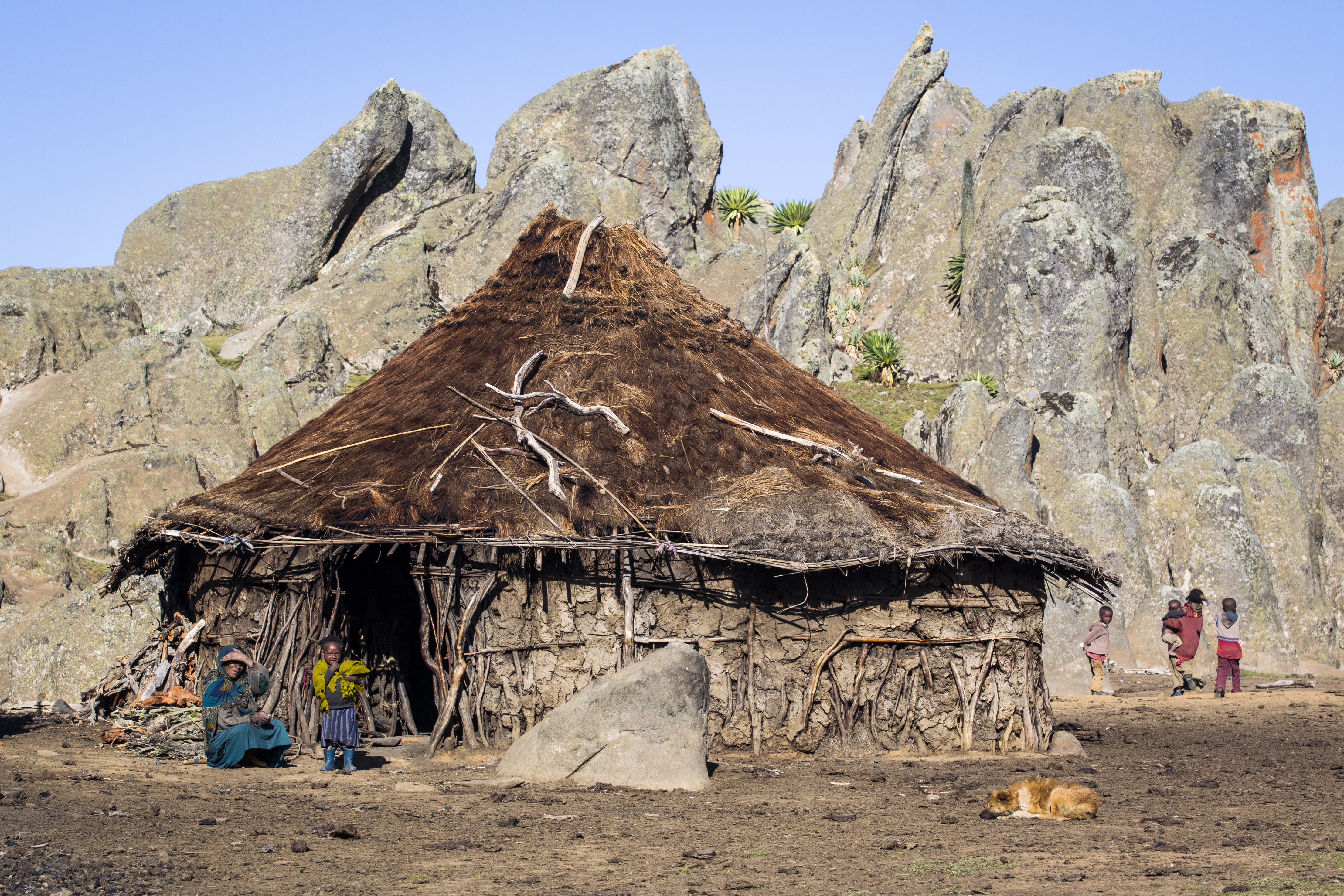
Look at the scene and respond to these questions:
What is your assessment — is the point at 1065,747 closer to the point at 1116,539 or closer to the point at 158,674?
the point at 158,674

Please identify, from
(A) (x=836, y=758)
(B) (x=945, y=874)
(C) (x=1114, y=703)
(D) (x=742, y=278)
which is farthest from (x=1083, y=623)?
(D) (x=742, y=278)

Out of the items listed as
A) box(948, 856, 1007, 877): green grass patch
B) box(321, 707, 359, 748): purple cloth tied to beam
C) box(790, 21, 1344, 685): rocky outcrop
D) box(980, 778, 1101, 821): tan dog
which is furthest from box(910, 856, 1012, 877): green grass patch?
box(790, 21, 1344, 685): rocky outcrop

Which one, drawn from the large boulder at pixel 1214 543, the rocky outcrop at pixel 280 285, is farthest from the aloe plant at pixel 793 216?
the large boulder at pixel 1214 543

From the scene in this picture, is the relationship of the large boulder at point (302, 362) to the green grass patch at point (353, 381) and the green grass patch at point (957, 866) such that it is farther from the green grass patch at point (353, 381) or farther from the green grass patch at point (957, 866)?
the green grass patch at point (957, 866)

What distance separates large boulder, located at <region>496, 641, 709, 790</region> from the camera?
954 cm

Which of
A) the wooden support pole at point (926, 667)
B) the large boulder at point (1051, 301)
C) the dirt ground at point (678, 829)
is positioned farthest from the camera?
the large boulder at point (1051, 301)

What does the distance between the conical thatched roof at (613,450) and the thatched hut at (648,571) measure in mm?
39

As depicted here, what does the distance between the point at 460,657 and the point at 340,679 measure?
1281 mm

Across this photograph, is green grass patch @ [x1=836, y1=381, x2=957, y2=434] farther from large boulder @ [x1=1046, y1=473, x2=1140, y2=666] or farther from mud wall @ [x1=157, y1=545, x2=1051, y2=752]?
mud wall @ [x1=157, y1=545, x2=1051, y2=752]

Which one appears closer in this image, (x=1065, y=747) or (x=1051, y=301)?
(x=1065, y=747)

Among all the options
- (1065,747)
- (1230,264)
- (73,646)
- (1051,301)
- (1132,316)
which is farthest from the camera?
(1230,264)

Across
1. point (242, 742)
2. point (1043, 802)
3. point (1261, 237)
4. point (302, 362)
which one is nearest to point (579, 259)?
point (242, 742)

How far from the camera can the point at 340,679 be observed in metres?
10.2

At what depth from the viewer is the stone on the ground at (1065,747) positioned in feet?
38.6
